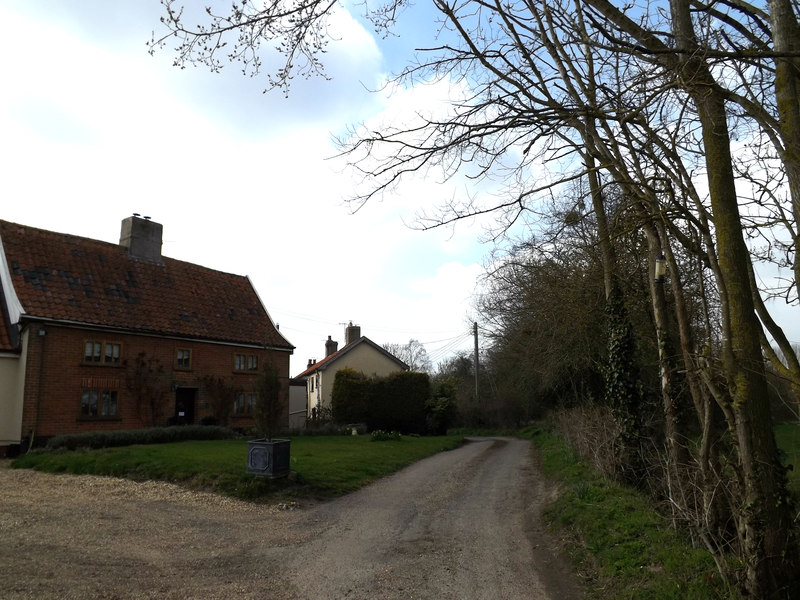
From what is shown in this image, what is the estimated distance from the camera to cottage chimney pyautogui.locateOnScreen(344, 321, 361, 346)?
41584 mm

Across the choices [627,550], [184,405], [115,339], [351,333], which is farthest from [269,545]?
[351,333]

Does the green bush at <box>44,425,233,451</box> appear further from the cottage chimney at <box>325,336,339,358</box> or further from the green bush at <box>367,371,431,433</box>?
the cottage chimney at <box>325,336,339,358</box>

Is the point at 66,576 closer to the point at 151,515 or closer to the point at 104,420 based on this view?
the point at 151,515

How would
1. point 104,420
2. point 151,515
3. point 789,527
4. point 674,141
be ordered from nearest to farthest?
point 789,527
point 674,141
point 151,515
point 104,420

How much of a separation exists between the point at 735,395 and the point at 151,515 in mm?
8607

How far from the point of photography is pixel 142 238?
25703 millimetres

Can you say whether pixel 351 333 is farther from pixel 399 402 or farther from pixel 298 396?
pixel 399 402

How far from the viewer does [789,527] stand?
5090mm

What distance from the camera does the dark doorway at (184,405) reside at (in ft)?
77.5

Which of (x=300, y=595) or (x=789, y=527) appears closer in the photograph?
(x=789, y=527)

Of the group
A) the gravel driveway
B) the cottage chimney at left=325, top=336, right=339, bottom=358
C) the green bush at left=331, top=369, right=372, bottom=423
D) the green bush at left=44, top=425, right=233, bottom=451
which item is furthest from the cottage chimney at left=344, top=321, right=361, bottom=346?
the gravel driveway

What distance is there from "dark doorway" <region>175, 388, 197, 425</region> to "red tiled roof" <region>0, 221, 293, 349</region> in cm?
234

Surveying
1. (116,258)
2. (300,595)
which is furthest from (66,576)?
(116,258)

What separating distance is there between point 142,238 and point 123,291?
348 cm
